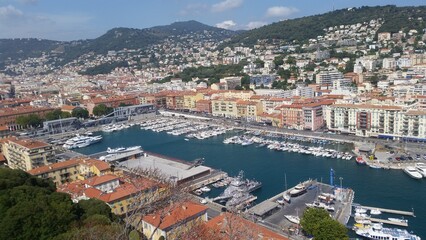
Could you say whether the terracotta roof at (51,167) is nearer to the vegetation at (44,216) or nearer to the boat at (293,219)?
the vegetation at (44,216)

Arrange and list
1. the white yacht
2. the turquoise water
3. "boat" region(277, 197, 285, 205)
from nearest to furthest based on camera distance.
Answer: "boat" region(277, 197, 285, 205) → the turquoise water → the white yacht

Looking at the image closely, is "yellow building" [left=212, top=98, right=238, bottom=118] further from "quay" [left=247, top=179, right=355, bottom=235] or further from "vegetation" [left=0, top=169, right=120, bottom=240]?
"vegetation" [left=0, top=169, right=120, bottom=240]

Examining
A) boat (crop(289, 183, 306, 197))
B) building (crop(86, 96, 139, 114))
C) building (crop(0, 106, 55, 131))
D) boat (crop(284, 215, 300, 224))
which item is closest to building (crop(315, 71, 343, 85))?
building (crop(86, 96, 139, 114))

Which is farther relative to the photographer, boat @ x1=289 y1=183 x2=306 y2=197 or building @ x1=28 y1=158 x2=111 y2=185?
building @ x1=28 y1=158 x2=111 y2=185

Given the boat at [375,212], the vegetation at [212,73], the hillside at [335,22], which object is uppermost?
the hillside at [335,22]

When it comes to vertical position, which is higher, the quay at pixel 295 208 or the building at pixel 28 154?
the building at pixel 28 154

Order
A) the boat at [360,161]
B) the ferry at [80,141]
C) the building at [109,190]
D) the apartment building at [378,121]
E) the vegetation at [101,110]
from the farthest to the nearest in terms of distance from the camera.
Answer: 1. the vegetation at [101,110]
2. the ferry at [80,141]
3. the apartment building at [378,121]
4. the boat at [360,161]
5. the building at [109,190]

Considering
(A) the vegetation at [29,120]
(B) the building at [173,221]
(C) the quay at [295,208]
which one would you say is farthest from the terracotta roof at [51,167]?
(A) the vegetation at [29,120]

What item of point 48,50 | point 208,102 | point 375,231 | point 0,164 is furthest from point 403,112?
point 48,50
